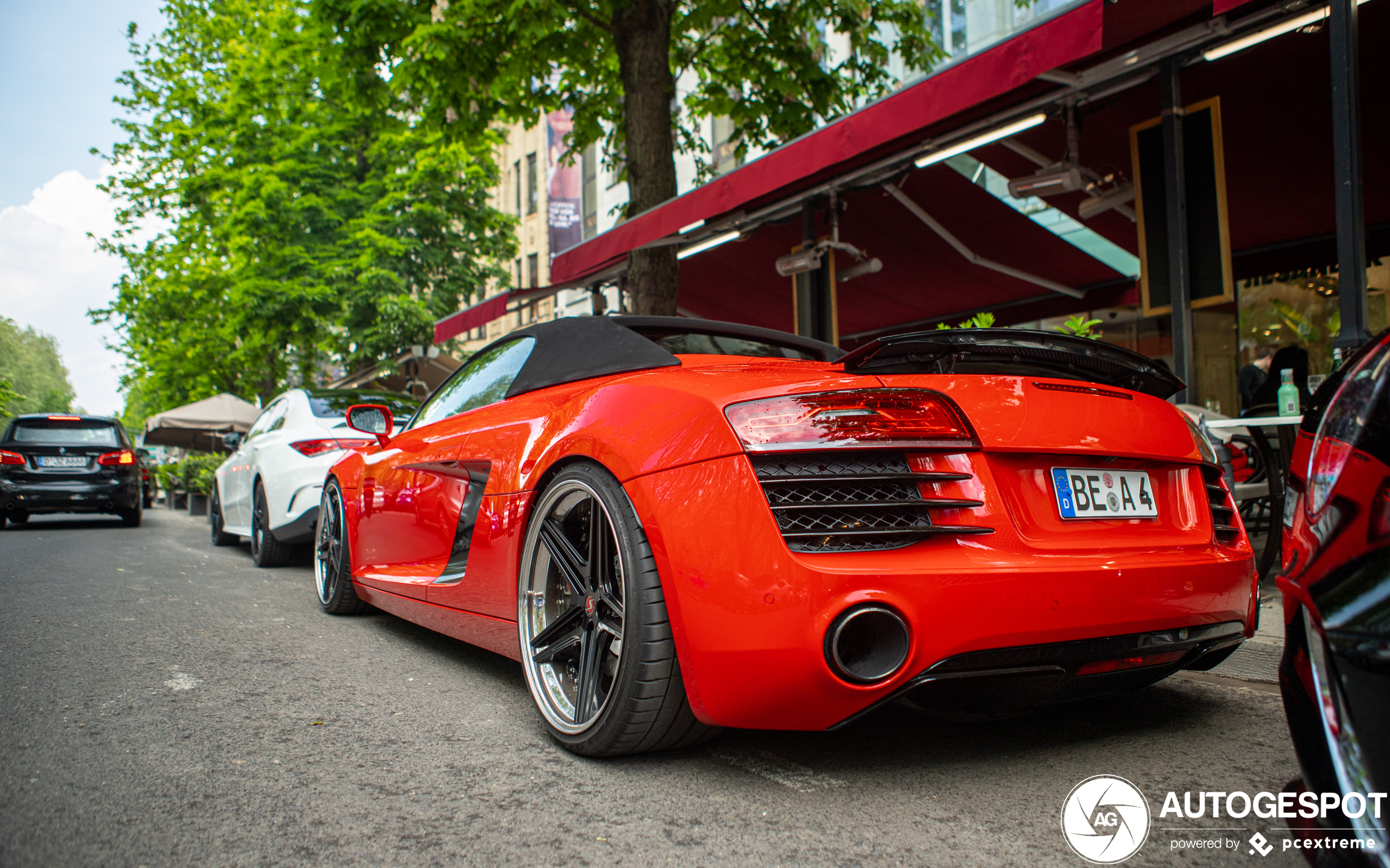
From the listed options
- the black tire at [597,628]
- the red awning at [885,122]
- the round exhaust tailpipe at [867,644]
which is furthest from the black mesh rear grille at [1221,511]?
the red awning at [885,122]

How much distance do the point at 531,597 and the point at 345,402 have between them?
494cm

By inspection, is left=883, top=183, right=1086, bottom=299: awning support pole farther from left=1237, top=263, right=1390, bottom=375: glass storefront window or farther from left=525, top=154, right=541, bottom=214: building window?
left=525, top=154, right=541, bottom=214: building window

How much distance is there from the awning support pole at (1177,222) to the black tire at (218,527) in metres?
8.45

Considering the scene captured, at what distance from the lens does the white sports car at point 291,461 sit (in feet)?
21.3

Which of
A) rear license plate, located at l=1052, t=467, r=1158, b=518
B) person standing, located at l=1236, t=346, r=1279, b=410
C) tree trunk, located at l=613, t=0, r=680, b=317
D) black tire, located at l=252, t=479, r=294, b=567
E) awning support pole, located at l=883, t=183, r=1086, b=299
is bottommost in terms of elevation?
black tire, located at l=252, t=479, r=294, b=567

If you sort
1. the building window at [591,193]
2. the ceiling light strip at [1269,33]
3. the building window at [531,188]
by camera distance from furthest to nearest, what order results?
the building window at [531,188], the building window at [591,193], the ceiling light strip at [1269,33]

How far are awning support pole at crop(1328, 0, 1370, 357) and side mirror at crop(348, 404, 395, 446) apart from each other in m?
4.46

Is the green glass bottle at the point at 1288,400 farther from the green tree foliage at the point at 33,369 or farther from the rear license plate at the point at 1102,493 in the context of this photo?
the green tree foliage at the point at 33,369

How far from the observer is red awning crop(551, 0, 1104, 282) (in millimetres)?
4605

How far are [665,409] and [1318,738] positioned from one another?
1446mm

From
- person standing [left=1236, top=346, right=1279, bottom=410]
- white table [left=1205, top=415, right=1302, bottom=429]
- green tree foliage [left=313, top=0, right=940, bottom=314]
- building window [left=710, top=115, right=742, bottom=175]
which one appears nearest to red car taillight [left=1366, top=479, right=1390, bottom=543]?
white table [left=1205, top=415, right=1302, bottom=429]

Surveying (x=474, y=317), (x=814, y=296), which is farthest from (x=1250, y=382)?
(x=474, y=317)

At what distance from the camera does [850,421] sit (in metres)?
2.05

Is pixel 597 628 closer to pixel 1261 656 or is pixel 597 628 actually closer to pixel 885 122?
pixel 1261 656
